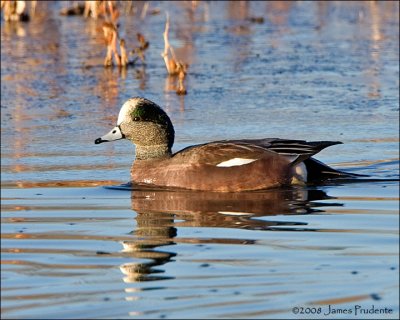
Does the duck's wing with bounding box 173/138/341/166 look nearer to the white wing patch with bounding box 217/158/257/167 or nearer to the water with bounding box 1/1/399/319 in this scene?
the white wing patch with bounding box 217/158/257/167

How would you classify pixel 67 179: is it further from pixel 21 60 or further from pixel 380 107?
pixel 21 60

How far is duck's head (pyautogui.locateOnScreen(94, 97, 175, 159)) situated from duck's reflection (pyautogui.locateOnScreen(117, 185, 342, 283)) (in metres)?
0.42

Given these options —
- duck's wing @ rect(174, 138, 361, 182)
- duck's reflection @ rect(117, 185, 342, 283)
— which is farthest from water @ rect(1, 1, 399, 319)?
duck's wing @ rect(174, 138, 361, 182)

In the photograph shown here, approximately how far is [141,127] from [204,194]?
898 mm

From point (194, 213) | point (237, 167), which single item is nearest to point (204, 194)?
point (237, 167)

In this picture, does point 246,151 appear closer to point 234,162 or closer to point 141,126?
point 234,162

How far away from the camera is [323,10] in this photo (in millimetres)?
18047

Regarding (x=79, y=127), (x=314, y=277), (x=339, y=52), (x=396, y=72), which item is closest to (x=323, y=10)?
(x=339, y=52)

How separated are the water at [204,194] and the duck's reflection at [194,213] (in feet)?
0.06

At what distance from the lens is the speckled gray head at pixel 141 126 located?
29.4 feet

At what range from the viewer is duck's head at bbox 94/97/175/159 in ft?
29.4

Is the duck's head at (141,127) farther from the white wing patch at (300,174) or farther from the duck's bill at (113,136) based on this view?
the white wing patch at (300,174)

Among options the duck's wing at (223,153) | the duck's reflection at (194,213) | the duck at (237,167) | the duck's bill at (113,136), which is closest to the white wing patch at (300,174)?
the duck at (237,167)

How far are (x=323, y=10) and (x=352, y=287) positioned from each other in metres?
12.8
